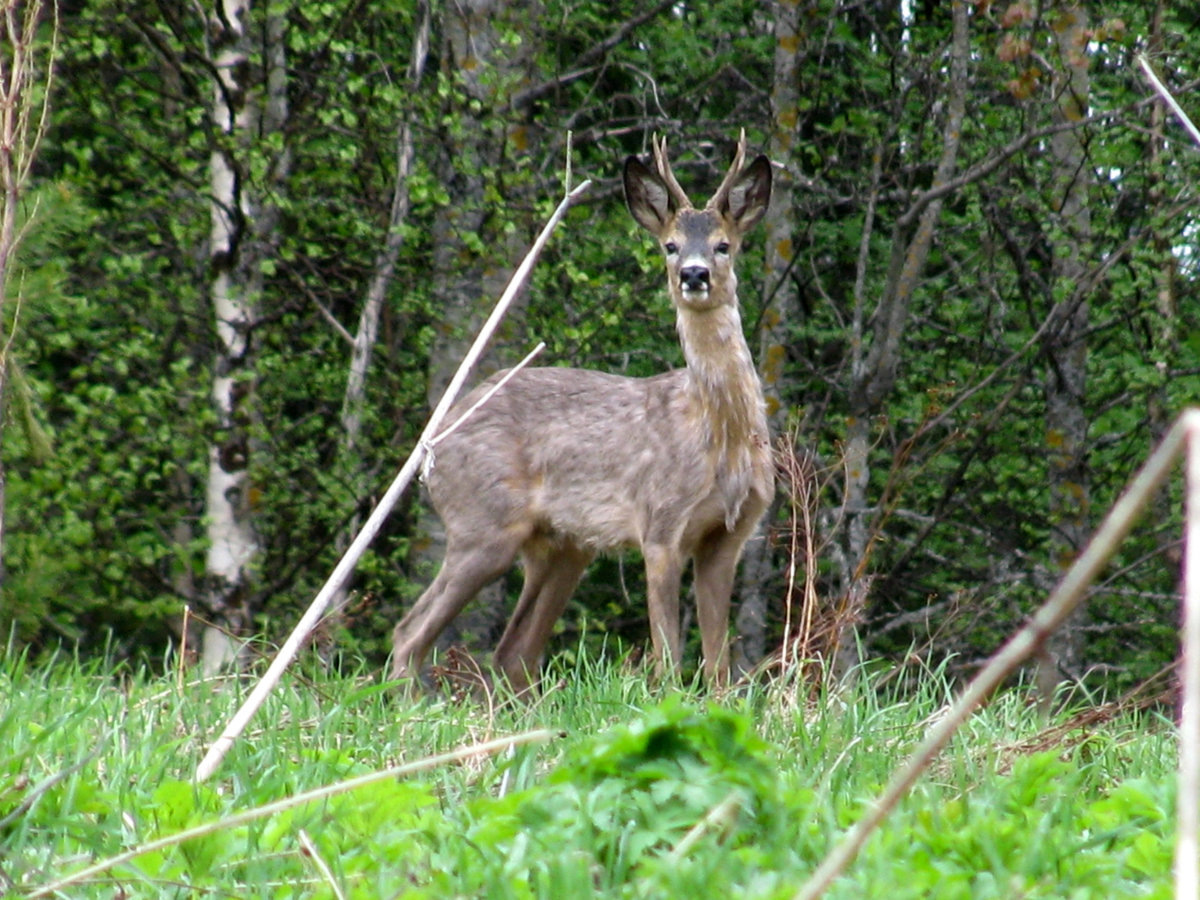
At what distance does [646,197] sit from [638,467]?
4.39ft

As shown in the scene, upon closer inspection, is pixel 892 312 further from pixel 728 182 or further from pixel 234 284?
pixel 234 284

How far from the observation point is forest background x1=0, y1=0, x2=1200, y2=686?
445 inches

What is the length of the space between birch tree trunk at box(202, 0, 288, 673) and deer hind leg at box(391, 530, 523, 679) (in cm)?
250

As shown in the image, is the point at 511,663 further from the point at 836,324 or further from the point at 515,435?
the point at 836,324

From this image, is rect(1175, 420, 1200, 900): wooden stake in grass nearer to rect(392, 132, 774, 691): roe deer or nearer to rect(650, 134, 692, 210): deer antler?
rect(392, 132, 774, 691): roe deer

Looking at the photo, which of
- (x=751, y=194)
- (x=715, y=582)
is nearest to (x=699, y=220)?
(x=751, y=194)

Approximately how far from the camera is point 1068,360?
1241cm

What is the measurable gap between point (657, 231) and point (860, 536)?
3873 mm

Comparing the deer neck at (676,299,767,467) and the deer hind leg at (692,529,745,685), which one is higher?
the deer neck at (676,299,767,467)

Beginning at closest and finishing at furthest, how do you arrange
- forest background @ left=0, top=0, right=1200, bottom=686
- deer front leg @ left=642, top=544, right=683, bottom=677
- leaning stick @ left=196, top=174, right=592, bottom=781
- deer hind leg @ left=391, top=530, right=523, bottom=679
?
1. leaning stick @ left=196, top=174, right=592, bottom=781
2. deer front leg @ left=642, top=544, right=683, bottom=677
3. deer hind leg @ left=391, top=530, right=523, bottom=679
4. forest background @ left=0, top=0, right=1200, bottom=686

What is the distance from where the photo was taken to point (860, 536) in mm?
11727

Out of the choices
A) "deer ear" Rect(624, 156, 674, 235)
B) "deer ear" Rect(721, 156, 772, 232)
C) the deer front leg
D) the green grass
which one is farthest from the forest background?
the green grass

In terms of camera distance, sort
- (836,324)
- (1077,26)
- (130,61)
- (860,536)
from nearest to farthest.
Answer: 1. (1077,26)
2. (860,536)
3. (836,324)
4. (130,61)

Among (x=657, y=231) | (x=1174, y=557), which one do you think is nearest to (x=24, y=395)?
(x=657, y=231)
